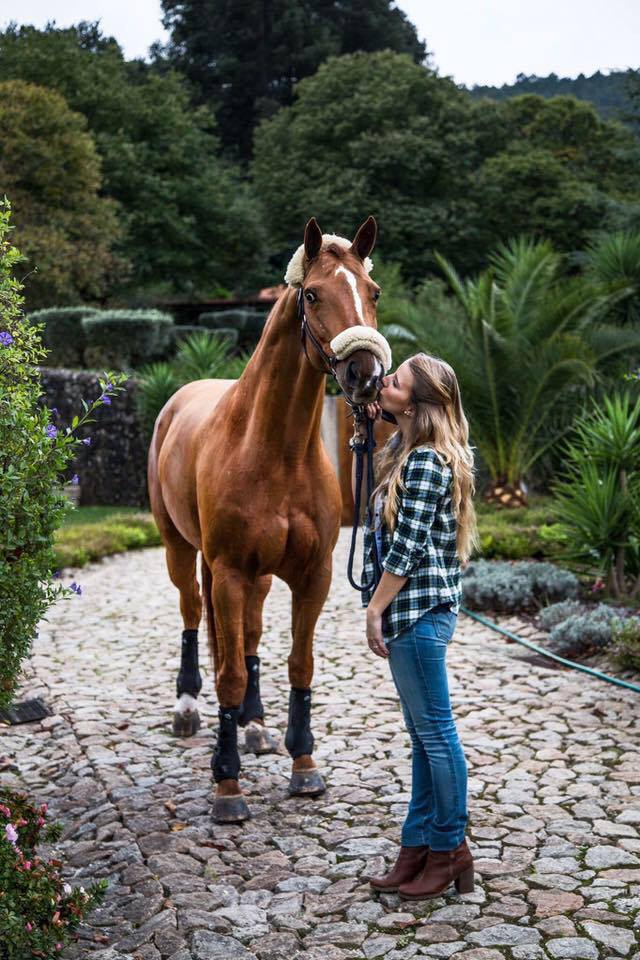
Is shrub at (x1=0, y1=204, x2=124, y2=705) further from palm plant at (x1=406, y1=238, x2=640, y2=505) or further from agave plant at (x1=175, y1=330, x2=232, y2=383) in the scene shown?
agave plant at (x1=175, y1=330, x2=232, y2=383)

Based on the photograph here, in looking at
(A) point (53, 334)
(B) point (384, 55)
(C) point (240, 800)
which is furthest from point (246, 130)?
(C) point (240, 800)

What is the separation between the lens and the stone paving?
2990 millimetres

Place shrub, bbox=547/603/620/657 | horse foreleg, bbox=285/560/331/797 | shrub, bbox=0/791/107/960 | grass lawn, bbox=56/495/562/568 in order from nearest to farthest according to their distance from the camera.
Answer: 1. shrub, bbox=0/791/107/960
2. horse foreleg, bbox=285/560/331/797
3. shrub, bbox=547/603/620/657
4. grass lawn, bbox=56/495/562/568

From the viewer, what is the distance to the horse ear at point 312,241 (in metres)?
3.42

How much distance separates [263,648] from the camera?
6934mm

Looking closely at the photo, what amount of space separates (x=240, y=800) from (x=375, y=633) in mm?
1411

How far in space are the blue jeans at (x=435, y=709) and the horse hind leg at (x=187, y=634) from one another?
2.22 metres

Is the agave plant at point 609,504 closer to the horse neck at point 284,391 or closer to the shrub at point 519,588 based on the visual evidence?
the shrub at point 519,588

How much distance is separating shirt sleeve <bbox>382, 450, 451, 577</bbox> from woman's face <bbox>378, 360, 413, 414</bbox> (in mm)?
199

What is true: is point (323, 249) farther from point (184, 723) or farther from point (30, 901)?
point (184, 723)

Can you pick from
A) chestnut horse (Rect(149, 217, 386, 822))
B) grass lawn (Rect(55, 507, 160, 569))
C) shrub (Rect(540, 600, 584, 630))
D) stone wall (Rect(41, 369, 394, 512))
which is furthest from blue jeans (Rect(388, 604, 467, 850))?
stone wall (Rect(41, 369, 394, 512))

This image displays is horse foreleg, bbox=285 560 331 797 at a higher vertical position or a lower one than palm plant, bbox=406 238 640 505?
lower

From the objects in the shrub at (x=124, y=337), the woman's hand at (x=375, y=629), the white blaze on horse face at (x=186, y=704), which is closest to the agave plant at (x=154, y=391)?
the shrub at (x=124, y=337)

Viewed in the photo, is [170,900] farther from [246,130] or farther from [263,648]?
[246,130]
